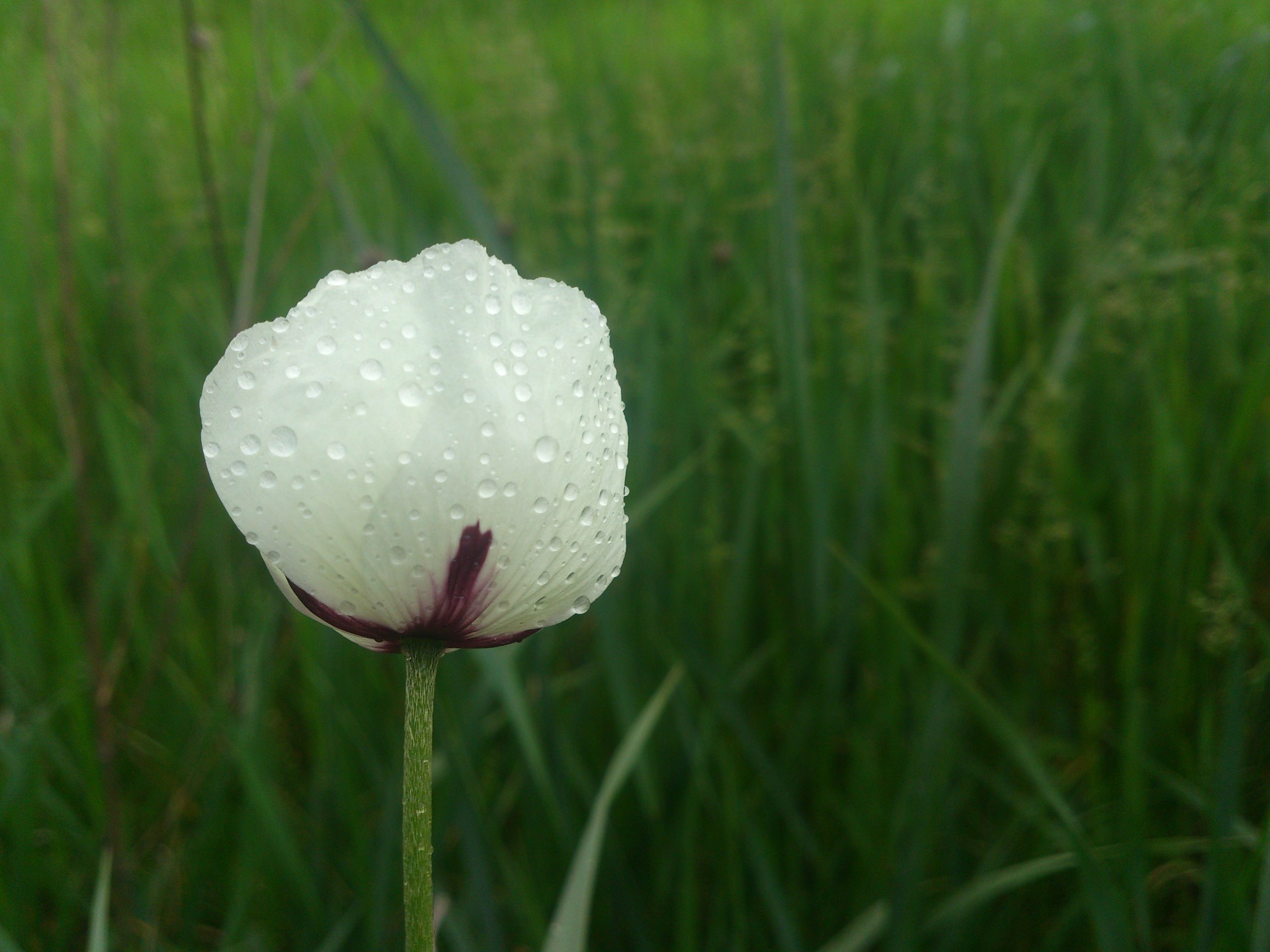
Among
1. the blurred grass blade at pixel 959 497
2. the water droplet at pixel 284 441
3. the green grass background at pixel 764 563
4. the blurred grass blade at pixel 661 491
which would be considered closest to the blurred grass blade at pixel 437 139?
the green grass background at pixel 764 563

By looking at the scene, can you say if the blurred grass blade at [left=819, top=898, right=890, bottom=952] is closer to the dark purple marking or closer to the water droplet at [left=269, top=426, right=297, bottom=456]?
the dark purple marking

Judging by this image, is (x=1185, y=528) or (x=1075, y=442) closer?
(x=1185, y=528)

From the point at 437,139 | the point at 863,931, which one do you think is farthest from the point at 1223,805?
the point at 437,139

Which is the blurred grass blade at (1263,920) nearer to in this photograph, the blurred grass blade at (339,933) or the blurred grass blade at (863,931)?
the blurred grass blade at (863,931)

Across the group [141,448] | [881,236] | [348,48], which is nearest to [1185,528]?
[881,236]

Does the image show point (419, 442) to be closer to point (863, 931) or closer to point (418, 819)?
point (418, 819)

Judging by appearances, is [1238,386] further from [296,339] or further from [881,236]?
[296,339]
